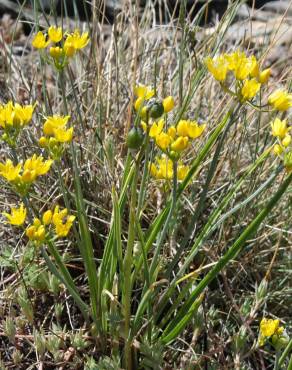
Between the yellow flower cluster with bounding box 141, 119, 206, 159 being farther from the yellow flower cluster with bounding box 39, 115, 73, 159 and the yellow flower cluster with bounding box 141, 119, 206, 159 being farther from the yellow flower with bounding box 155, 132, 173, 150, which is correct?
the yellow flower cluster with bounding box 39, 115, 73, 159

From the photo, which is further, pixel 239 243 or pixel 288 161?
pixel 239 243

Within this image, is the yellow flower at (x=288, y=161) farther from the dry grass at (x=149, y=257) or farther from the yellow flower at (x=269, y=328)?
the yellow flower at (x=269, y=328)

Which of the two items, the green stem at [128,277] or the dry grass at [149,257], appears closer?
the green stem at [128,277]

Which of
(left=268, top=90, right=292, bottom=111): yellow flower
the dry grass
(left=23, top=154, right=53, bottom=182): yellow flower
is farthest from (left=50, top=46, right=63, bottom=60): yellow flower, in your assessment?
(left=268, top=90, right=292, bottom=111): yellow flower

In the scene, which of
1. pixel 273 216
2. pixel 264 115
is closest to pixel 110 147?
pixel 273 216

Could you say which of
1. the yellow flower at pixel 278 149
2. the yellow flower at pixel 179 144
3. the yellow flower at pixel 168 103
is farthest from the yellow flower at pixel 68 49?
the yellow flower at pixel 278 149

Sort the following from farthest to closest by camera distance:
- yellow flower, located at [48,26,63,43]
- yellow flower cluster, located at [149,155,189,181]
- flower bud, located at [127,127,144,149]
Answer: yellow flower, located at [48,26,63,43]
yellow flower cluster, located at [149,155,189,181]
flower bud, located at [127,127,144,149]

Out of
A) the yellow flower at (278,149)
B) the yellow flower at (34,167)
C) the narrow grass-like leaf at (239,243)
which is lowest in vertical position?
the narrow grass-like leaf at (239,243)

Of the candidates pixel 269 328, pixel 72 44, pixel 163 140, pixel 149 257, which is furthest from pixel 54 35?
pixel 269 328

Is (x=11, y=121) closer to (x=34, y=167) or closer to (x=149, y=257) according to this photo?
(x=34, y=167)

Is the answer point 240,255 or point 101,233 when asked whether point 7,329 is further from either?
point 240,255

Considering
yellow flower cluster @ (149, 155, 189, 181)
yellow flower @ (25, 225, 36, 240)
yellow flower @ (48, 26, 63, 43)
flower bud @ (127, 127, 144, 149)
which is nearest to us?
flower bud @ (127, 127, 144, 149)
